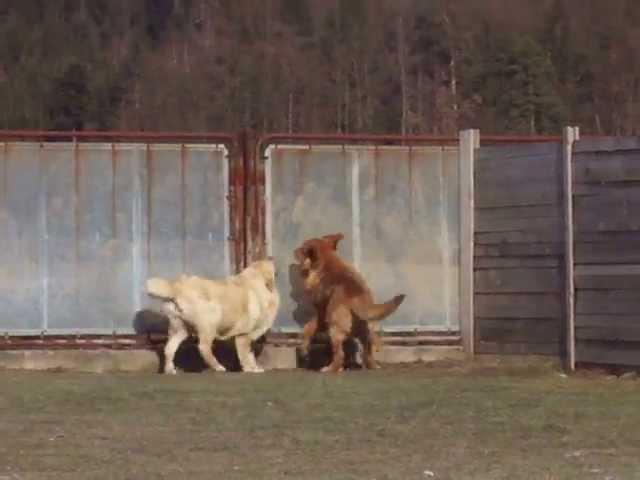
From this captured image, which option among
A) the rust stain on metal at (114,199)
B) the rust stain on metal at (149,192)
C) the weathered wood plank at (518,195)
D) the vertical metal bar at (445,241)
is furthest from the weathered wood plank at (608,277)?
the rust stain on metal at (114,199)

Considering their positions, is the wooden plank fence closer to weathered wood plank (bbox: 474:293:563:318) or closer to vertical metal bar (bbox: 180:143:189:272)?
weathered wood plank (bbox: 474:293:563:318)

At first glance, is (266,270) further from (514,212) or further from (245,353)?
(514,212)

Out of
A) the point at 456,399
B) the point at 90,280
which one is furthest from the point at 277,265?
the point at 456,399

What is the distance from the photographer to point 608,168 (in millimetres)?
14859

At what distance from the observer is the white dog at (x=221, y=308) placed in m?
15.2

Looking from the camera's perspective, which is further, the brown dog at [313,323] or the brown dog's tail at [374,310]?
the brown dog at [313,323]

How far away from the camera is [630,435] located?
35.1 feet

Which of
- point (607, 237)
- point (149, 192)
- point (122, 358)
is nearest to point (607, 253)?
point (607, 237)

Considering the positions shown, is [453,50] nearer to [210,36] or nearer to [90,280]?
[210,36]

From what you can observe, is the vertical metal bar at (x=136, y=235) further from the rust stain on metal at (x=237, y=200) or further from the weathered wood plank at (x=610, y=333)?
the weathered wood plank at (x=610, y=333)

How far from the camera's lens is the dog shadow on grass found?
1594cm

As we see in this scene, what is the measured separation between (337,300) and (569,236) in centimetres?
208

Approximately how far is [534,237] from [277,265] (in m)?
2.36

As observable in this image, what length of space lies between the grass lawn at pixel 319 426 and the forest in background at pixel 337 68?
74.3ft
